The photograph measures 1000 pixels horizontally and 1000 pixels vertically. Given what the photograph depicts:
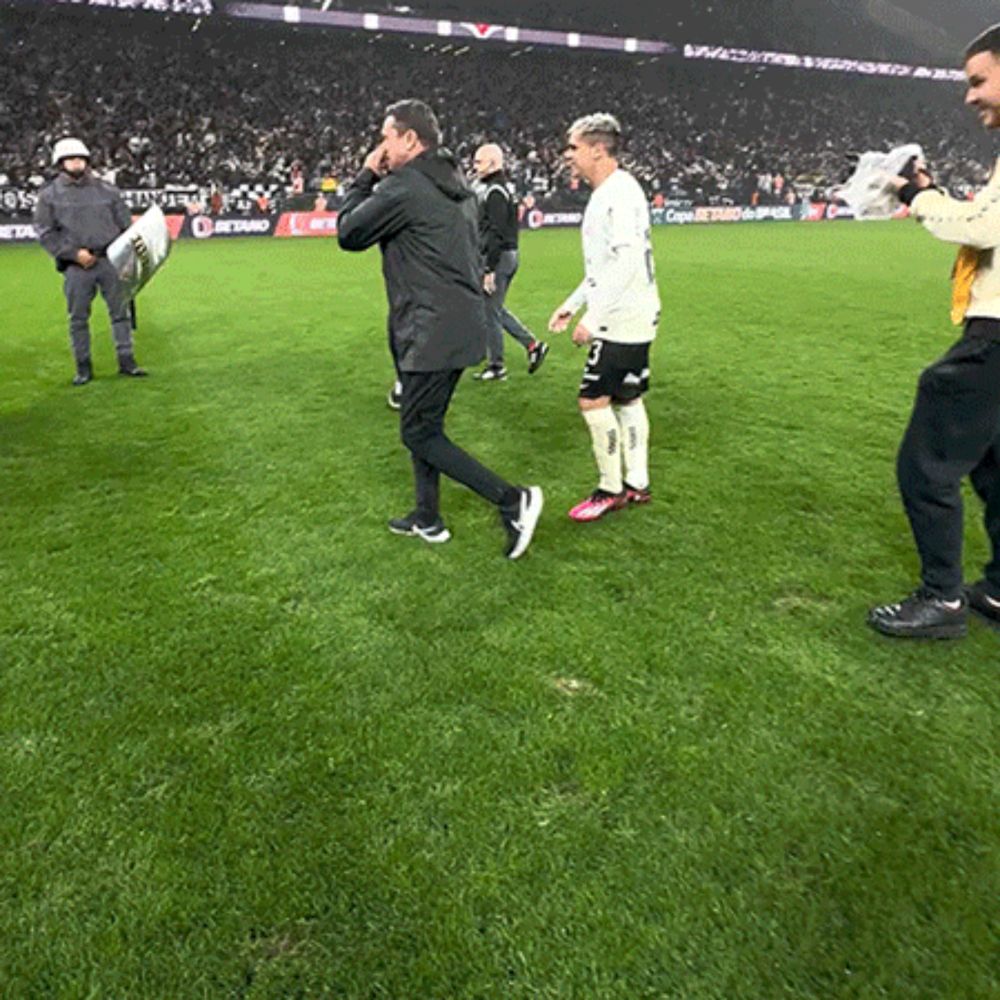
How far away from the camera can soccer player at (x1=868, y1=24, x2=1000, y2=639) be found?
113 inches

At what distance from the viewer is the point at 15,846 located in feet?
7.89

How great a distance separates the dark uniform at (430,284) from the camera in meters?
3.73

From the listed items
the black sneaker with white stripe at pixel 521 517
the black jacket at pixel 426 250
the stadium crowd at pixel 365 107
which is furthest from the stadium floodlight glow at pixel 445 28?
the black sneaker with white stripe at pixel 521 517

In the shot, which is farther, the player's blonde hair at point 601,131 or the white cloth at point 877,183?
the player's blonde hair at point 601,131

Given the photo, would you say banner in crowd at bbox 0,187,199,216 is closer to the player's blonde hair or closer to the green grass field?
the green grass field

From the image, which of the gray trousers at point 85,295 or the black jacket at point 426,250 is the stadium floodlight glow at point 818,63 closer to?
the gray trousers at point 85,295

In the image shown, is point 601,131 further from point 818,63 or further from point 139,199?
point 818,63

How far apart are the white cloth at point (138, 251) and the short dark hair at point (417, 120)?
408 centimetres

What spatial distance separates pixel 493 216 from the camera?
7430mm

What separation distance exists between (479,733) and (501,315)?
5.53m

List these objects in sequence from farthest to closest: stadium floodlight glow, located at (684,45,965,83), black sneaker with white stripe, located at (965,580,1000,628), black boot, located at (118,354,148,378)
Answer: stadium floodlight glow, located at (684,45,965,83), black boot, located at (118,354,148,378), black sneaker with white stripe, located at (965,580,1000,628)

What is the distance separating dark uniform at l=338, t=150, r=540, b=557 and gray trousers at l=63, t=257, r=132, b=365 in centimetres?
448

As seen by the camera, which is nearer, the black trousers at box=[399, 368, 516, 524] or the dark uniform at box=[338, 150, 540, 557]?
the dark uniform at box=[338, 150, 540, 557]

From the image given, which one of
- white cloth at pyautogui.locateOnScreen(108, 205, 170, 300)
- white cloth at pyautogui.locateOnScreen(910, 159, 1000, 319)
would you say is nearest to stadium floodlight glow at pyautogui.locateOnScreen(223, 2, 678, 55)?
white cloth at pyautogui.locateOnScreen(108, 205, 170, 300)
